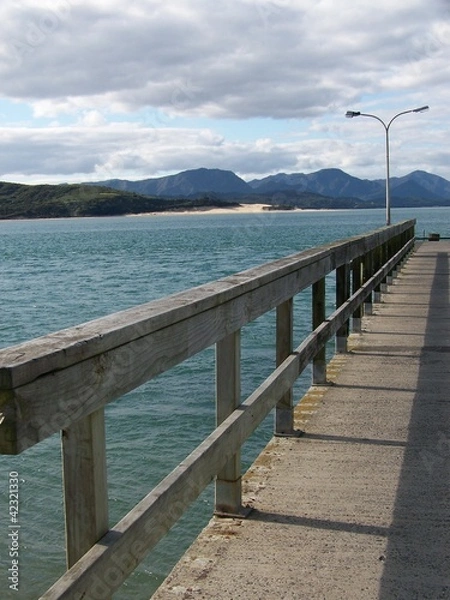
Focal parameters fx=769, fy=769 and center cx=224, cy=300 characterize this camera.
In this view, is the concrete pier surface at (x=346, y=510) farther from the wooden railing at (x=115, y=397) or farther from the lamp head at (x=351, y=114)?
the lamp head at (x=351, y=114)

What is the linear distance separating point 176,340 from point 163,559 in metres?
3.73

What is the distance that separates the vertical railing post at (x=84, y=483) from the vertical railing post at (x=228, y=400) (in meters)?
1.43

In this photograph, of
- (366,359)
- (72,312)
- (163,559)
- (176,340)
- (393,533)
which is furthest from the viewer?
(72,312)

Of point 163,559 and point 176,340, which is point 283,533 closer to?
point 176,340

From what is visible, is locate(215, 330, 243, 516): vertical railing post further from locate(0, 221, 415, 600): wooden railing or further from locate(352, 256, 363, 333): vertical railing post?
locate(352, 256, 363, 333): vertical railing post

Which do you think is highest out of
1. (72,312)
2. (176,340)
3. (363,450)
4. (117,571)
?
(176,340)

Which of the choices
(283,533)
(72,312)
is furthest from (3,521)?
(72,312)

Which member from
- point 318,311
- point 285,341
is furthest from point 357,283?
point 285,341

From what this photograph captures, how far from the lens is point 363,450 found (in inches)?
194

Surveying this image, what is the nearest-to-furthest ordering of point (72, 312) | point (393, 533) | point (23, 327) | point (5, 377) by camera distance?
1. point (5, 377)
2. point (393, 533)
3. point (23, 327)
4. point (72, 312)

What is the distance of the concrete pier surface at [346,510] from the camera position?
313cm

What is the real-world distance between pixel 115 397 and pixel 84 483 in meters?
0.26

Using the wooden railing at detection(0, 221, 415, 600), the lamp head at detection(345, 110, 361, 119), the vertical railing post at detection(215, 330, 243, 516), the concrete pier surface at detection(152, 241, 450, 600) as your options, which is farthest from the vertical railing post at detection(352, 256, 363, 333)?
the lamp head at detection(345, 110, 361, 119)

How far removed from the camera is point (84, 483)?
2090 mm
